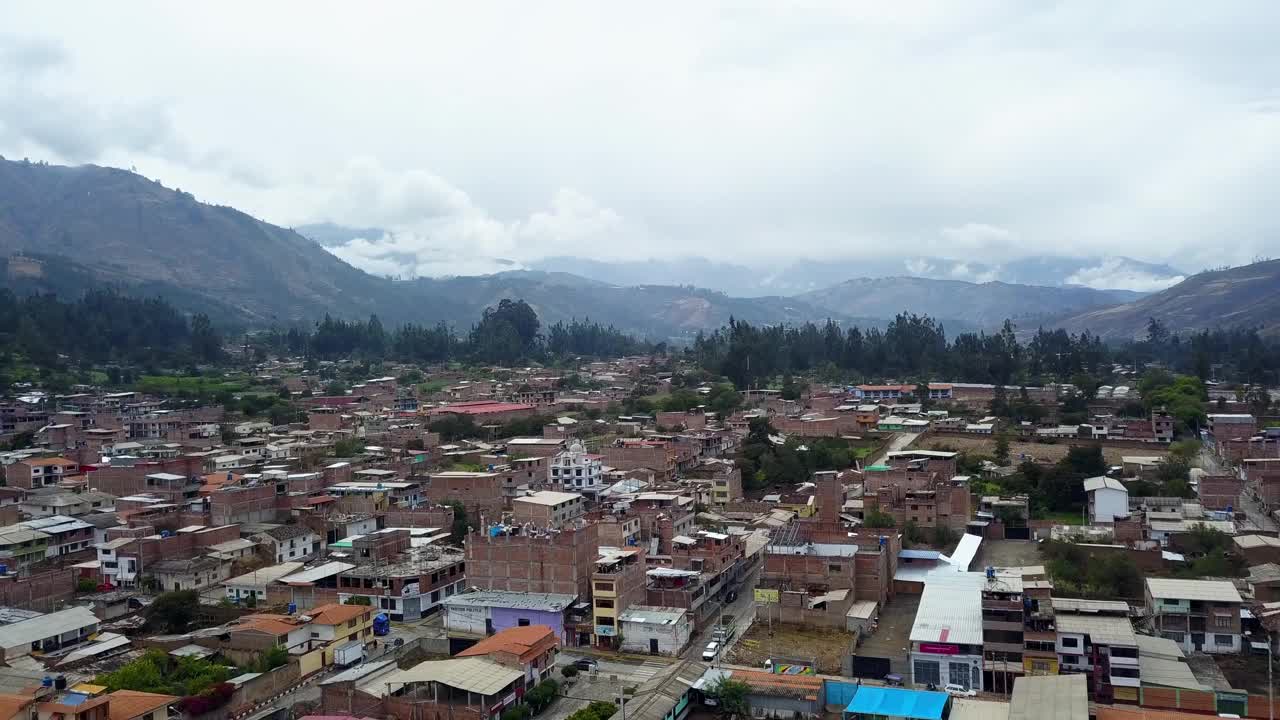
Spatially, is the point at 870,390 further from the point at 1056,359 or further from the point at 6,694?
the point at 6,694

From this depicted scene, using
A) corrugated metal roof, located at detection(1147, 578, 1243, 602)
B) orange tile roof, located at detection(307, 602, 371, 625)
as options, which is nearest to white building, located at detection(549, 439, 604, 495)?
orange tile roof, located at detection(307, 602, 371, 625)

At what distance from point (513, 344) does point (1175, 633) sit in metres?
55.2

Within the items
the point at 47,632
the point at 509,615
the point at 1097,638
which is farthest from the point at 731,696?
the point at 47,632

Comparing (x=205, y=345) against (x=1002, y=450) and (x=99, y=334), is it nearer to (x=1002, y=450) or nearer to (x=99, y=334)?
(x=99, y=334)

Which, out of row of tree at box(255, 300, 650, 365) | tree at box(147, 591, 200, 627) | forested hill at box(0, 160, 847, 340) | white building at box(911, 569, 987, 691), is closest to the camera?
white building at box(911, 569, 987, 691)

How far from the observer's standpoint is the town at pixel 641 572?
48.9 ft

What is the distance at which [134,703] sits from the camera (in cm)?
1335

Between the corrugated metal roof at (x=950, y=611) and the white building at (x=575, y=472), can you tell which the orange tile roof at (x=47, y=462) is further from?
the corrugated metal roof at (x=950, y=611)

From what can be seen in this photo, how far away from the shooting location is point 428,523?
80.5 ft

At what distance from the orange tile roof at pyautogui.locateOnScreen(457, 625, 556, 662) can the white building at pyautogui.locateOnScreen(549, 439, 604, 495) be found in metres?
11.6

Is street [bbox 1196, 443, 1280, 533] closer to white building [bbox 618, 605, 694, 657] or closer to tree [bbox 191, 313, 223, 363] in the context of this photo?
white building [bbox 618, 605, 694, 657]

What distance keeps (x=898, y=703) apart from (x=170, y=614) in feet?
43.7

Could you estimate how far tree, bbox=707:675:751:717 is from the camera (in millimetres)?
14867

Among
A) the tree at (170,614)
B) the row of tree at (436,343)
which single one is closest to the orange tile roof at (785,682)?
the tree at (170,614)
